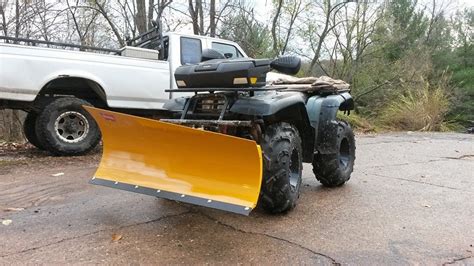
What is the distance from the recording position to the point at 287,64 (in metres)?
3.75

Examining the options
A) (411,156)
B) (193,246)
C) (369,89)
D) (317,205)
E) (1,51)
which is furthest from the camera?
(369,89)

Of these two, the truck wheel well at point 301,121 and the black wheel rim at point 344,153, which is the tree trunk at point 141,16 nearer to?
the black wheel rim at point 344,153

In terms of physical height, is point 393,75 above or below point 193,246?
above

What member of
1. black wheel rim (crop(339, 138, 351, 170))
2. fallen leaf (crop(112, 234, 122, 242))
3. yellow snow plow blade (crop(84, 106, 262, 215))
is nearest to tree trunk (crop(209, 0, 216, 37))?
black wheel rim (crop(339, 138, 351, 170))

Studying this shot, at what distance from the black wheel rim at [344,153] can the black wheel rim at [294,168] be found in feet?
4.06

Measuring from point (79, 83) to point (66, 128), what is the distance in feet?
2.47

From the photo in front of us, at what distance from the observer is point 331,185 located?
5000mm

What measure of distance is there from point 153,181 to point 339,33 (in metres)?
15.0

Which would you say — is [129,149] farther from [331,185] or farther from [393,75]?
[393,75]

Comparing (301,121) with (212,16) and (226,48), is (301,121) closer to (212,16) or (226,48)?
(226,48)

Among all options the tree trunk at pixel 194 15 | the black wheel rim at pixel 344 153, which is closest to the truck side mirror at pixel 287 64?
the black wheel rim at pixel 344 153

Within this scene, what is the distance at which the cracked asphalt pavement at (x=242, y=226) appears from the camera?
3.01m

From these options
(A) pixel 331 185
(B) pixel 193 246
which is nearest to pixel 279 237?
(B) pixel 193 246

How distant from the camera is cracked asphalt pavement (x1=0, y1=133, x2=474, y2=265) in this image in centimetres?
301
